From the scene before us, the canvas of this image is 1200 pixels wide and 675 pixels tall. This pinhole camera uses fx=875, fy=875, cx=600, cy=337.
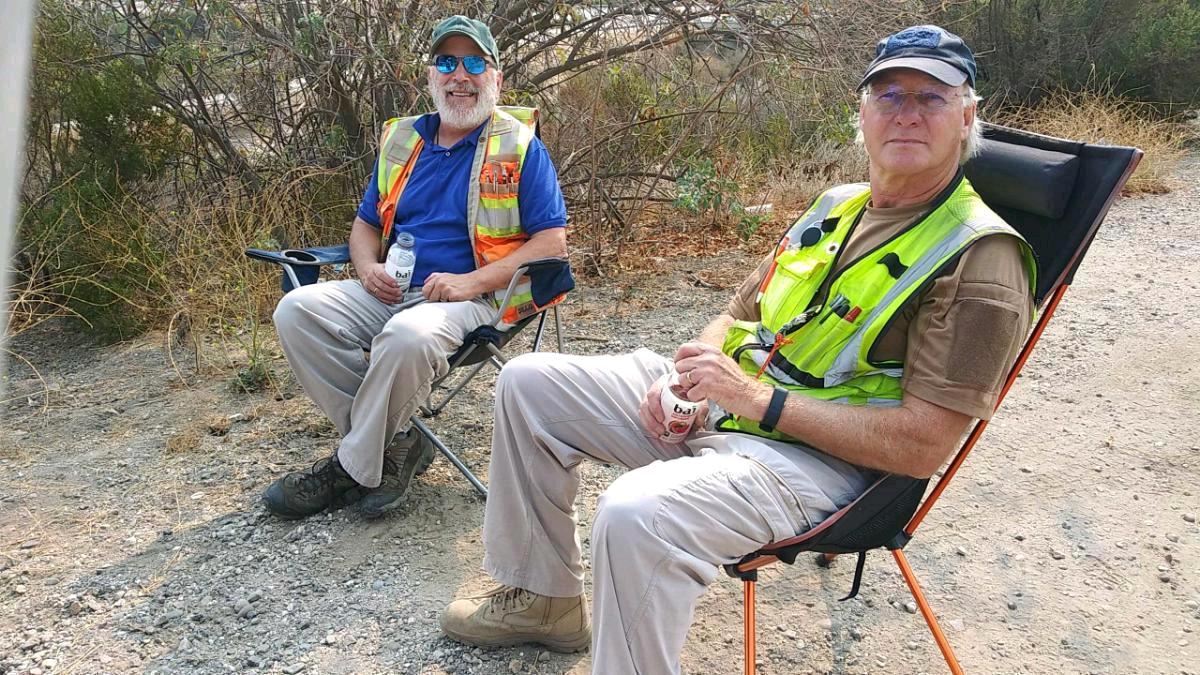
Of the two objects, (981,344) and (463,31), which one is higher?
(463,31)

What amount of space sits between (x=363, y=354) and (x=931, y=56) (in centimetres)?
198

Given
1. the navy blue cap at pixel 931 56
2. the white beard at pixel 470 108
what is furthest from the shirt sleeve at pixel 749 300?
the white beard at pixel 470 108

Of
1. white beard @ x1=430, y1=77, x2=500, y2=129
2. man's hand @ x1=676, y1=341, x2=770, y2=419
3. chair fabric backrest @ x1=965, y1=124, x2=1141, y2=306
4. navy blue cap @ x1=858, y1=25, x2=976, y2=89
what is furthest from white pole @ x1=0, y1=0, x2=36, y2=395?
white beard @ x1=430, y1=77, x2=500, y2=129

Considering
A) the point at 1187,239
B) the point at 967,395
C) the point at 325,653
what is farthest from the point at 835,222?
the point at 1187,239

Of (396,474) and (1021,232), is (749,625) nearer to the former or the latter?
(1021,232)

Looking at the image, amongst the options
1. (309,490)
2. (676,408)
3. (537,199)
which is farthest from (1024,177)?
(309,490)

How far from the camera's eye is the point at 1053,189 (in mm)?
1926

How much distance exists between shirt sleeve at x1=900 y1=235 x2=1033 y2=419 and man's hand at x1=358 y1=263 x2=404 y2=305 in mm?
1912

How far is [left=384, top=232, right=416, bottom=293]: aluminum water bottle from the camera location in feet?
10.1

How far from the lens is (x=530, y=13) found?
5.07 metres

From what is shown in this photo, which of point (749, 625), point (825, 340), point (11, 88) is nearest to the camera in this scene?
point (11, 88)

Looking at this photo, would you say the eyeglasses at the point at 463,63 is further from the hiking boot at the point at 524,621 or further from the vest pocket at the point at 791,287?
the hiking boot at the point at 524,621

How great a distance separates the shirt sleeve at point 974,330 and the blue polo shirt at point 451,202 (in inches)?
65.4

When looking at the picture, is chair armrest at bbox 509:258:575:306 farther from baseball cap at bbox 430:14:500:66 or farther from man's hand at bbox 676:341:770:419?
man's hand at bbox 676:341:770:419
